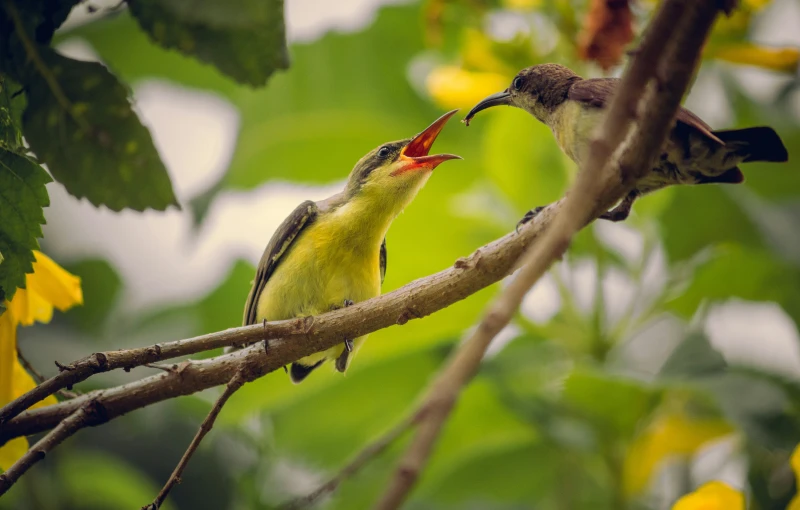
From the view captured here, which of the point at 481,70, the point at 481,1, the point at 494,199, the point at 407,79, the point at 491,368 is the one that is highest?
the point at 481,1

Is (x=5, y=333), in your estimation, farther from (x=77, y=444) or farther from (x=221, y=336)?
(x=77, y=444)

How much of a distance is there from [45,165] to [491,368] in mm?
2287

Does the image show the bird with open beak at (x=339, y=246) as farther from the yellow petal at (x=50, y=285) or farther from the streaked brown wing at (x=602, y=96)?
the yellow petal at (x=50, y=285)

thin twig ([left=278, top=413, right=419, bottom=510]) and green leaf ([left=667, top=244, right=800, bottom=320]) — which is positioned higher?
thin twig ([left=278, top=413, right=419, bottom=510])

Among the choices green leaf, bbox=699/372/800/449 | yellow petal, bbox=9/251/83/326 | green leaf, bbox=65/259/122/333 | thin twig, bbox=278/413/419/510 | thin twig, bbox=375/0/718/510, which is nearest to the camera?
thin twig, bbox=375/0/718/510

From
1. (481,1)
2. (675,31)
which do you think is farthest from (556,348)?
(675,31)

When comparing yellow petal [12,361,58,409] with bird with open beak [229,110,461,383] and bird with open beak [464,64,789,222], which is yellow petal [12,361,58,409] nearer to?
bird with open beak [229,110,461,383]

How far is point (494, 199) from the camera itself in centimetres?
422

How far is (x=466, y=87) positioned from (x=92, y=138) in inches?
65.2

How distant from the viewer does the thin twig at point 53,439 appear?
171cm

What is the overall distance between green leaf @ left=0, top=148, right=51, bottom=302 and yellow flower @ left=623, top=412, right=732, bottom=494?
2.63 metres

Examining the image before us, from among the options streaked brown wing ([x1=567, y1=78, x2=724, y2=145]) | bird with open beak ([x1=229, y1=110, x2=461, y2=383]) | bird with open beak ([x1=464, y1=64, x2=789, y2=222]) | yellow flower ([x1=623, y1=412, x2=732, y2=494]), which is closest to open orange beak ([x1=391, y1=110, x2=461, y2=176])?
bird with open beak ([x1=229, y1=110, x2=461, y2=383])

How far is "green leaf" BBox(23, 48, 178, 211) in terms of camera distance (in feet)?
6.75

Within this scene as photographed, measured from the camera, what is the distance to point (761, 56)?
9.60 ft
